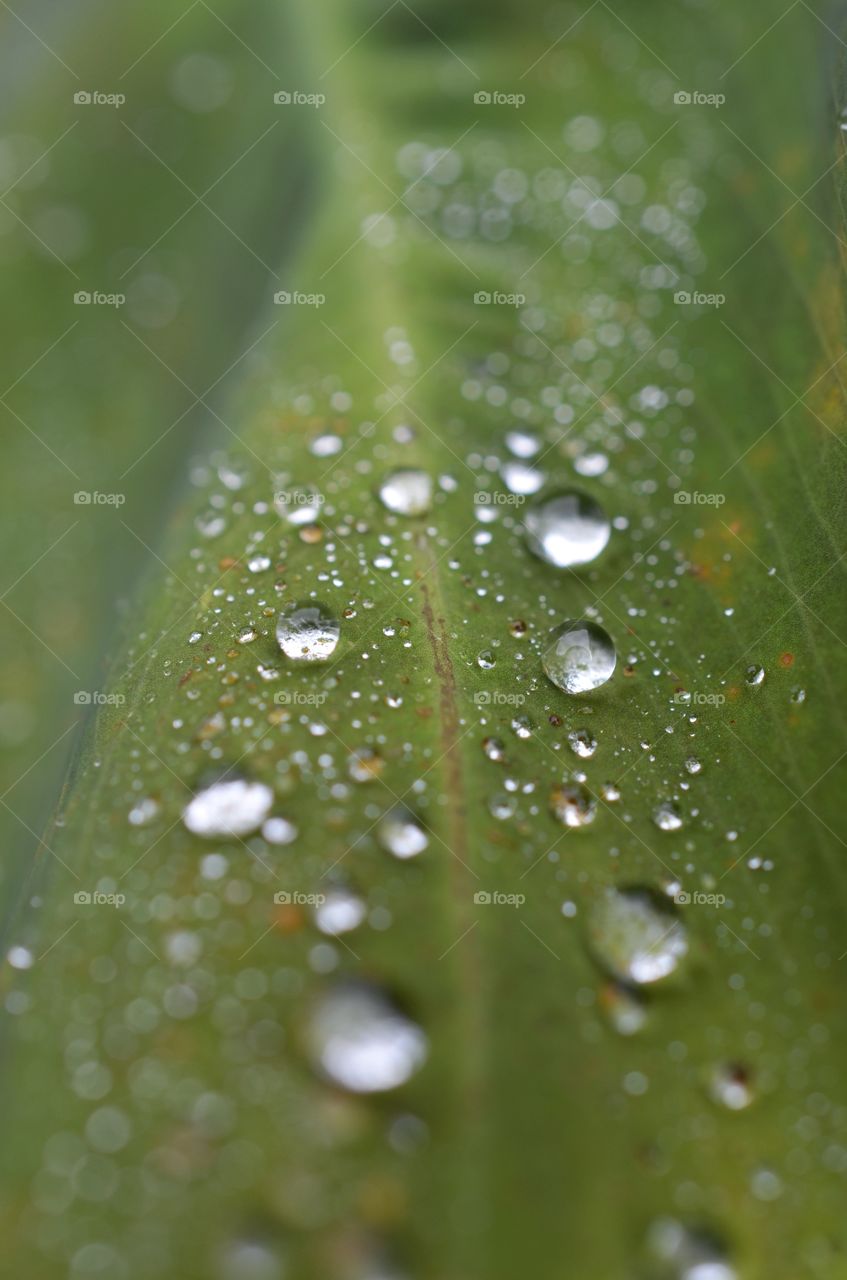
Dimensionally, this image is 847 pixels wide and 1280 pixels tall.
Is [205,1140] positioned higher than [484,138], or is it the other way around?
[484,138]

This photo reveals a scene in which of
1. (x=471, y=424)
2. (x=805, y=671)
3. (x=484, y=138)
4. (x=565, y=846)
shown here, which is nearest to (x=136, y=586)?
(x=471, y=424)

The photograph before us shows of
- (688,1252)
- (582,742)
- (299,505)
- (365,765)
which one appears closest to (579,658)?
(582,742)

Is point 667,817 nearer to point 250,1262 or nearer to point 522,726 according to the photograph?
point 522,726

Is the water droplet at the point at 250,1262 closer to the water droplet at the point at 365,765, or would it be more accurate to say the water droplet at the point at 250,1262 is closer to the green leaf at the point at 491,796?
the green leaf at the point at 491,796

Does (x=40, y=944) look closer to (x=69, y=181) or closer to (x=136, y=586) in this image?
(x=136, y=586)

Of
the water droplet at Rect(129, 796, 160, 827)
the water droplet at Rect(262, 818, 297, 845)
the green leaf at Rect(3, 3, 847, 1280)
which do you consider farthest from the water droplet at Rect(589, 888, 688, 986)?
the water droplet at Rect(129, 796, 160, 827)

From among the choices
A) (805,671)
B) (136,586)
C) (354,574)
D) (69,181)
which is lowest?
(136,586)
